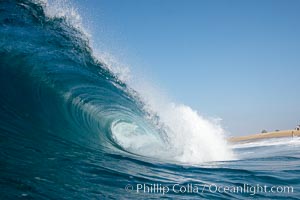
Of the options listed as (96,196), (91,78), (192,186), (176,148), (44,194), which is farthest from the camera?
(176,148)

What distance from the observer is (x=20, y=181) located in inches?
126

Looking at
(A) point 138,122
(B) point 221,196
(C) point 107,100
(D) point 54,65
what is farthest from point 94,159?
(A) point 138,122

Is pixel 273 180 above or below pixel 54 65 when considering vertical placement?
below

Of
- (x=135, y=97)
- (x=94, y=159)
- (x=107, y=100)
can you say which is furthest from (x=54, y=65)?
(x=94, y=159)

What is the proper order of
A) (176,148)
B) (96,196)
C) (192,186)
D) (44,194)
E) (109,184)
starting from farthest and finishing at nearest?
1. (176,148)
2. (192,186)
3. (109,184)
4. (96,196)
5. (44,194)

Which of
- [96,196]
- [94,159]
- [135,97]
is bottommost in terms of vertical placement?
[96,196]

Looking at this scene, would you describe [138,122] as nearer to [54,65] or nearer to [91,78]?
[91,78]

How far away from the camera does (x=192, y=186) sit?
14.4 ft

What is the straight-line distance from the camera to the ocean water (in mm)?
3881

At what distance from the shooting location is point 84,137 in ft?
25.5

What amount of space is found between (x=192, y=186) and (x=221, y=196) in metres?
0.51

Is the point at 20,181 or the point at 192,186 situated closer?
the point at 20,181

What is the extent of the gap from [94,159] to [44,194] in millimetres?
2251

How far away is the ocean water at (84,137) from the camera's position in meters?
3.88
